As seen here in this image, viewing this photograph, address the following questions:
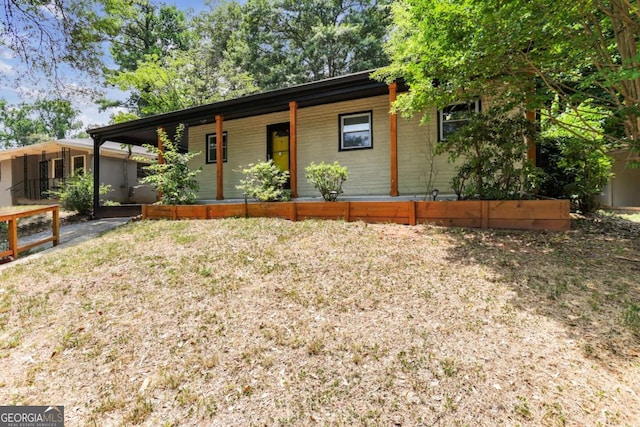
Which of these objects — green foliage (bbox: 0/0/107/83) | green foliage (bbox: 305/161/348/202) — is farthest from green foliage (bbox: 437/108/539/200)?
green foliage (bbox: 0/0/107/83)

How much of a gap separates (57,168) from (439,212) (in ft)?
62.7

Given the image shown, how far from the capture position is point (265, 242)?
4988 mm

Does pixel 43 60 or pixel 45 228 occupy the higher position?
pixel 43 60

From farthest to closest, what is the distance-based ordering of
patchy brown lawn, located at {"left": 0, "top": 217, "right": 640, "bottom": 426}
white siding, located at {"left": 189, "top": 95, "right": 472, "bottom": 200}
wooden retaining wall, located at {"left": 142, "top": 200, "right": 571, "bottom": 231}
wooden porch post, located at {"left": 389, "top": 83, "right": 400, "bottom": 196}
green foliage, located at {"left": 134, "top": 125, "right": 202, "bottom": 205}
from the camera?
green foliage, located at {"left": 134, "top": 125, "right": 202, "bottom": 205} → white siding, located at {"left": 189, "top": 95, "right": 472, "bottom": 200} → wooden porch post, located at {"left": 389, "top": 83, "right": 400, "bottom": 196} → wooden retaining wall, located at {"left": 142, "top": 200, "right": 571, "bottom": 231} → patchy brown lawn, located at {"left": 0, "top": 217, "right": 640, "bottom": 426}

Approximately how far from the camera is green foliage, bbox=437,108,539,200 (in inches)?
202

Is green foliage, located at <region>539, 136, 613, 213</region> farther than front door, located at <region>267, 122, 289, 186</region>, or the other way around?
front door, located at <region>267, 122, 289, 186</region>

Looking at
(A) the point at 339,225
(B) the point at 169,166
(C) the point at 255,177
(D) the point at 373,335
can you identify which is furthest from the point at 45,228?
(D) the point at 373,335

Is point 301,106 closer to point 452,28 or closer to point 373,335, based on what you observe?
point 452,28

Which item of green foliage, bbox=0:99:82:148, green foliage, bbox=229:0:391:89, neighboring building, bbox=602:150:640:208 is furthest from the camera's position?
green foliage, bbox=0:99:82:148

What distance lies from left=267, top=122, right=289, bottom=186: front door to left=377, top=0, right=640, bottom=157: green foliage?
4971 mm

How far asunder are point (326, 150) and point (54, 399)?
24.9 ft

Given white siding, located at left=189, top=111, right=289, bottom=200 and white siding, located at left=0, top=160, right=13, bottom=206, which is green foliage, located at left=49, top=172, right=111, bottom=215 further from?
white siding, located at left=0, top=160, right=13, bottom=206

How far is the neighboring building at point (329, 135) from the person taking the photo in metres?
7.43

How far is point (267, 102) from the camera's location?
8.27 m
